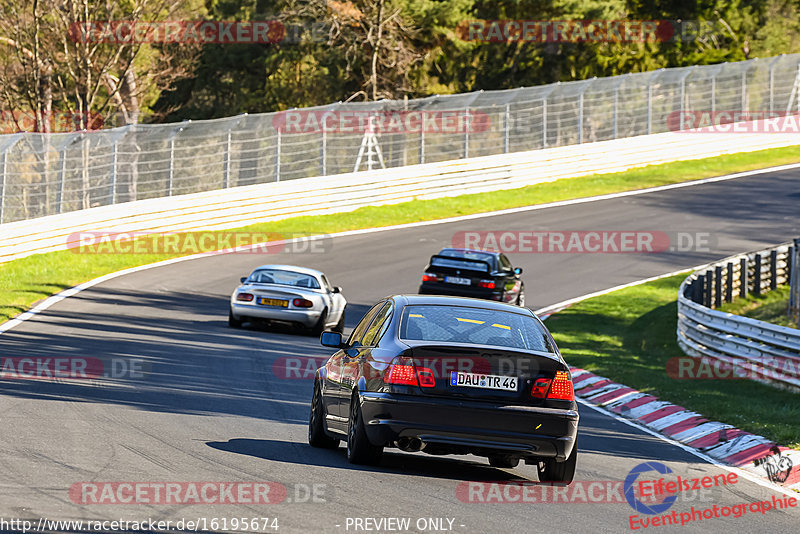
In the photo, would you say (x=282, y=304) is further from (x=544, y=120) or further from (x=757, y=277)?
(x=544, y=120)

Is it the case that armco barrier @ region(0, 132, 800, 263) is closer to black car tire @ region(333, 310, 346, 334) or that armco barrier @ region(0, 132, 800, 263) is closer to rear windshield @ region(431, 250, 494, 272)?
black car tire @ region(333, 310, 346, 334)

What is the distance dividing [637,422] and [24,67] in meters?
38.1

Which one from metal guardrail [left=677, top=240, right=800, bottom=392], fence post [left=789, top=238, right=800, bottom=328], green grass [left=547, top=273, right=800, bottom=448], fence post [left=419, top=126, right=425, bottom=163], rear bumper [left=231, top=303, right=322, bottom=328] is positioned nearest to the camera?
green grass [left=547, top=273, right=800, bottom=448]

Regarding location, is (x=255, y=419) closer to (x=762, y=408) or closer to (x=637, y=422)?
(x=637, y=422)

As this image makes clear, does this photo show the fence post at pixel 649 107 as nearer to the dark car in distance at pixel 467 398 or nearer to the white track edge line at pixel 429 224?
the white track edge line at pixel 429 224

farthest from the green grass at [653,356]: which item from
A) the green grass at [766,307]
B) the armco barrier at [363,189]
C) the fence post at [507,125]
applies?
the fence post at [507,125]

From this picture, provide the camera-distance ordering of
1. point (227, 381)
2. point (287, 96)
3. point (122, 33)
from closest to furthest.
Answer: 1. point (227, 381)
2. point (122, 33)
3. point (287, 96)

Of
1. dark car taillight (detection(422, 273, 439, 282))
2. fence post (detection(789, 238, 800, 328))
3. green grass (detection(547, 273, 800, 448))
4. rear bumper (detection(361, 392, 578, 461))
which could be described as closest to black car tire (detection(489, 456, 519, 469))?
rear bumper (detection(361, 392, 578, 461))

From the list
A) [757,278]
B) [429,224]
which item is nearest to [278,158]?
[429,224]

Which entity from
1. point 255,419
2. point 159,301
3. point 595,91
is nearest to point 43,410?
point 255,419

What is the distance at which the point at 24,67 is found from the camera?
4606cm

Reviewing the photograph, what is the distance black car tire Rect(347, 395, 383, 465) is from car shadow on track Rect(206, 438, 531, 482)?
6 centimetres

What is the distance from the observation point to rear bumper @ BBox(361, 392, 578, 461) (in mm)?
8508

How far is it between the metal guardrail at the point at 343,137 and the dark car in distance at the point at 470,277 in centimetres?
1136
